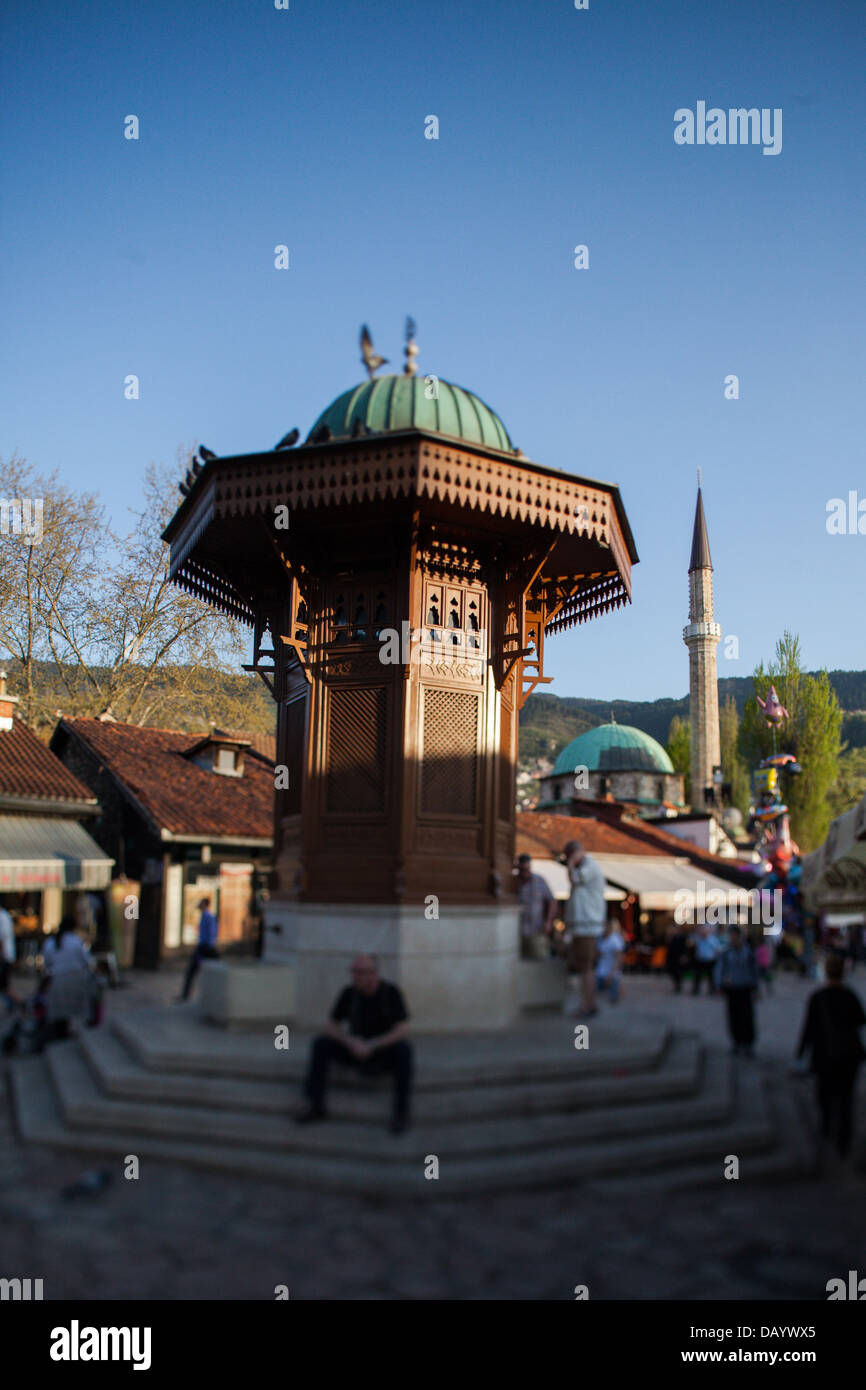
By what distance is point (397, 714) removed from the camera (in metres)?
8.24

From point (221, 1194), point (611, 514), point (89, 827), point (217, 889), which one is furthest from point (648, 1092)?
point (89, 827)

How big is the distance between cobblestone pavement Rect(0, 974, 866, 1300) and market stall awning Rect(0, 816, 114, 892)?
38.8 feet

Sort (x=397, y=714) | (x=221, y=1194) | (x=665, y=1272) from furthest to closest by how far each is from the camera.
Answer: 1. (x=397, y=714)
2. (x=221, y=1194)
3. (x=665, y=1272)

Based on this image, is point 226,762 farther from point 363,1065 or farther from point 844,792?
point 844,792

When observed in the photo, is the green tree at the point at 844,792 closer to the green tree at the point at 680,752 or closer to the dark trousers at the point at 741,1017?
the green tree at the point at 680,752

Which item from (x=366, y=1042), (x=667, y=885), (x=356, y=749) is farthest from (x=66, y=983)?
(x=667, y=885)

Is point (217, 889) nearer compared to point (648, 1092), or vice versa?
point (648, 1092)

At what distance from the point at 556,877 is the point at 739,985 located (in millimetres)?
11934

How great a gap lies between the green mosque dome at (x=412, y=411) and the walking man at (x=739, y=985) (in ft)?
16.4

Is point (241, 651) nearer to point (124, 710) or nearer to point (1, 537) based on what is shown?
point (124, 710)

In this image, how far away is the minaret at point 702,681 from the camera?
5347 centimetres

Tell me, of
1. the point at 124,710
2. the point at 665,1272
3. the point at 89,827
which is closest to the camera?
the point at 665,1272

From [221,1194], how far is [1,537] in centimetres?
2357

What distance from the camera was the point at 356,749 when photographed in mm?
8398
